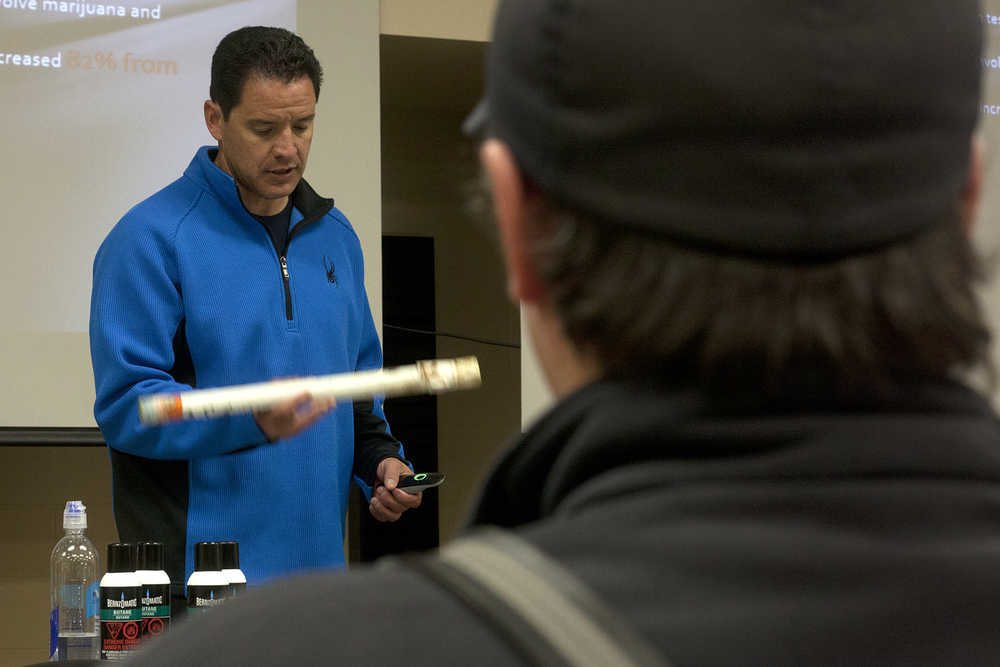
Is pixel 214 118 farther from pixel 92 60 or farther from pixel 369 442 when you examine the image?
pixel 92 60

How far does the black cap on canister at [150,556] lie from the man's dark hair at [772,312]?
131 cm

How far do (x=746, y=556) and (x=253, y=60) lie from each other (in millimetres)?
1698

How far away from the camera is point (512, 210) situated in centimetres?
44

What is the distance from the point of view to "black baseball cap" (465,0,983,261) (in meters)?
0.38

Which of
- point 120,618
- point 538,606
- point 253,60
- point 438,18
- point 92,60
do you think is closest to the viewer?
point 538,606

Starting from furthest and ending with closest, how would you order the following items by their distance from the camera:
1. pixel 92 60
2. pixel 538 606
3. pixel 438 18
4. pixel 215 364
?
pixel 438 18 → pixel 92 60 → pixel 215 364 → pixel 538 606

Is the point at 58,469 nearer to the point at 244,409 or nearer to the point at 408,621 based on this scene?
the point at 244,409

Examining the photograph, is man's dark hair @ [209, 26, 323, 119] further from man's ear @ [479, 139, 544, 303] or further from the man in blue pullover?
man's ear @ [479, 139, 544, 303]

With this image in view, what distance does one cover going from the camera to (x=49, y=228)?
10.2 ft

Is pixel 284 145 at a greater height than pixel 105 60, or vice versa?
pixel 105 60

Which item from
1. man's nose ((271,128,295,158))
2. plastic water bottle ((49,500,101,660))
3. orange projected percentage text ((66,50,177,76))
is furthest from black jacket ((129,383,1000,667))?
orange projected percentage text ((66,50,177,76))

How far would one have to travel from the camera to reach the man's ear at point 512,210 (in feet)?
1.41

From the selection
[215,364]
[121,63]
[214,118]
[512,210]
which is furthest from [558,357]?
[121,63]

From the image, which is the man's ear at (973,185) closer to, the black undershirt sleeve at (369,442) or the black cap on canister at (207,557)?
the black cap on canister at (207,557)
